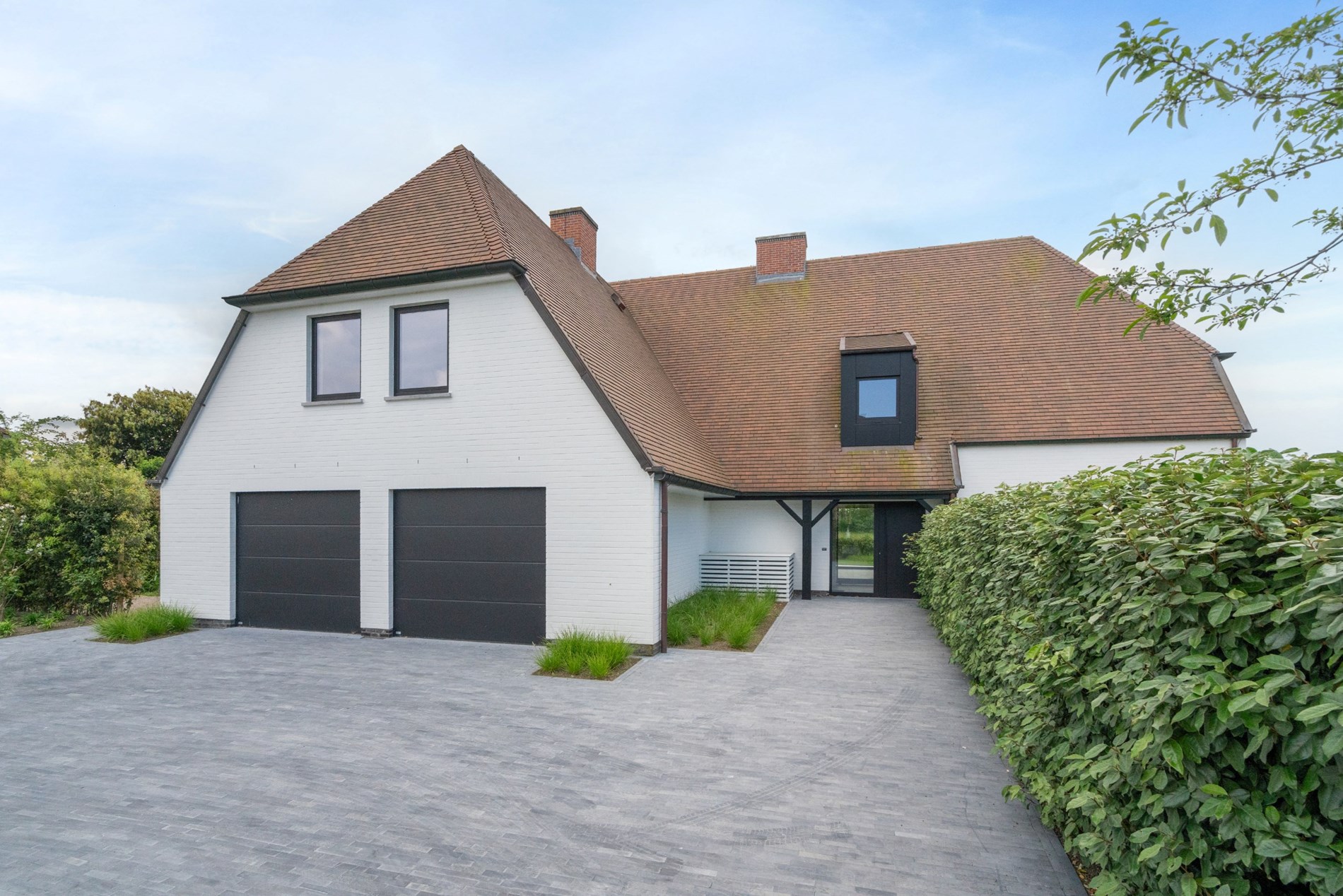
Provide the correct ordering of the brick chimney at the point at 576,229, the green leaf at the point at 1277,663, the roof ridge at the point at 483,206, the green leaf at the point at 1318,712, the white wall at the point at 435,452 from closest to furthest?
1. the green leaf at the point at 1318,712
2. the green leaf at the point at 1277,663
3. the white wall at the point at 435,452
4. the roof ridge at the point at 483,206
5. the brick chimney at the point at 576,229

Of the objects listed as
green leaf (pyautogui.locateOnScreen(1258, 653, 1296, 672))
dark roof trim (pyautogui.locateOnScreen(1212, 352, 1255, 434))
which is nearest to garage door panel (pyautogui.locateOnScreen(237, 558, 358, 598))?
green leaf (pyautogui.locateOnScreen(1258, 653, 1296, 672))

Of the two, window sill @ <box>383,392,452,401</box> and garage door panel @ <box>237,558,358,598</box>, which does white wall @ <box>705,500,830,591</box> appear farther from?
garage door panel @ <box>237,558,358,598</box>

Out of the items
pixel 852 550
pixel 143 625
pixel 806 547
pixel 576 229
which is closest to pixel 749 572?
pixel 806 547

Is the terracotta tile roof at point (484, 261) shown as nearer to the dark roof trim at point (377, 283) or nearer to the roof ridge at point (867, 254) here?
the dark roof trim at point (377, 283)

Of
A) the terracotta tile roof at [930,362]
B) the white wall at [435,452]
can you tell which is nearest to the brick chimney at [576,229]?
the terracotta tile roof at [930,362]

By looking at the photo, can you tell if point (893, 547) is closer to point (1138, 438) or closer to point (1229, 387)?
point (1138, 438)

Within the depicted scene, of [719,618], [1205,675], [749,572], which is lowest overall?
[719,618]

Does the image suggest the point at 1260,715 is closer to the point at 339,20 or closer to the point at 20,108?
the point at 339,20

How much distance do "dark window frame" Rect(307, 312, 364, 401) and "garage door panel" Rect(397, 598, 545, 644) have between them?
3651 millimetres

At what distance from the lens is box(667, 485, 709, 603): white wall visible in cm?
1137

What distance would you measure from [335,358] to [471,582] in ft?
15.5

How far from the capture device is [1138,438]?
12.2 metres

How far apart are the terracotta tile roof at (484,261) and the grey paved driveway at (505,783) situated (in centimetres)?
405

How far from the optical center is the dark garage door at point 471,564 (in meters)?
9.52
